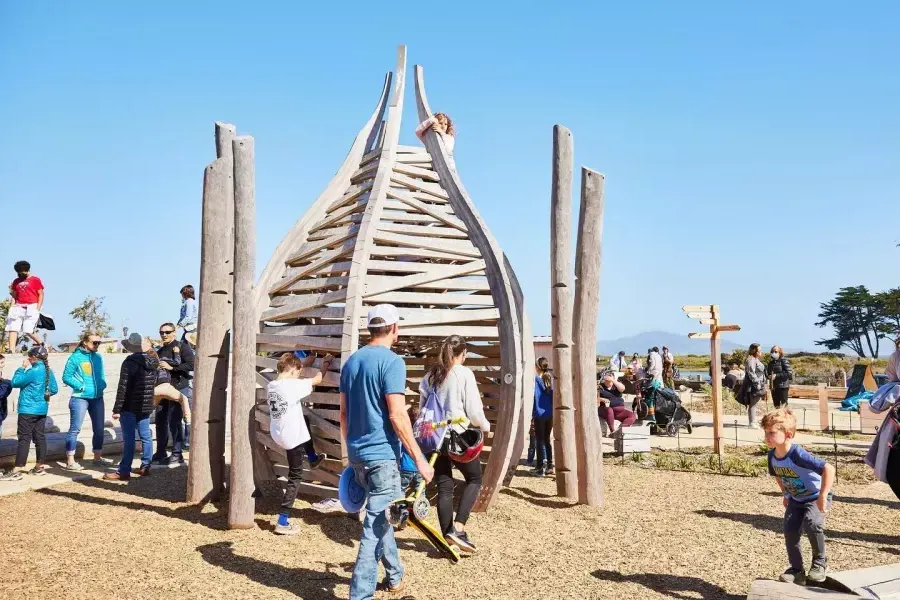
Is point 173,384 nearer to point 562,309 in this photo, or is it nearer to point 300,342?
point 300,342

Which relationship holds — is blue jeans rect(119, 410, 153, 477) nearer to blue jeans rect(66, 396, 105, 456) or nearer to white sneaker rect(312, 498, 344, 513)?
blue jeans rect(66, 396, 105, 456)

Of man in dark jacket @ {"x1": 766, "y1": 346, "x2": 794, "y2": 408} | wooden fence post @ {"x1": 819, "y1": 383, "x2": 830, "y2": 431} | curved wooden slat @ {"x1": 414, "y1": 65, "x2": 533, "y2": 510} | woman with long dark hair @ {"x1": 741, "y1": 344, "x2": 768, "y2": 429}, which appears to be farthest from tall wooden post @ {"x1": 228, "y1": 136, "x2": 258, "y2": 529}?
wooden fence post @ {"x1": 819, "y1": 383, "x2": 830, "y2": 431}

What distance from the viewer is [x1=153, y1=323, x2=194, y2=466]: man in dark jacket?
8.95 metres

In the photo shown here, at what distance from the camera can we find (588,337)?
7340mm

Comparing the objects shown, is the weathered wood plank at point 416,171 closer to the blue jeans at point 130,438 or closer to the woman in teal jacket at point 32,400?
the blue jeans at point 130,438

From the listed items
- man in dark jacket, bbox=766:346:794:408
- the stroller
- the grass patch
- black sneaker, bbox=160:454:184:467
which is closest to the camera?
the grass patch

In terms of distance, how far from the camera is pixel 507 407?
6777 mm

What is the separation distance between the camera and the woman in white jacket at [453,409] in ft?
18.2

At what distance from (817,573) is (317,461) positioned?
4007 mm

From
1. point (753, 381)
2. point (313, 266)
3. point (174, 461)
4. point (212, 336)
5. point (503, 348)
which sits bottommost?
point (174, 461)

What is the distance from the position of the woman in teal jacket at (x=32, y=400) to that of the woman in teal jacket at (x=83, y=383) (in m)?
0.24

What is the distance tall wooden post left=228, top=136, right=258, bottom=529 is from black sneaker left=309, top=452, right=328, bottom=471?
1.75ft

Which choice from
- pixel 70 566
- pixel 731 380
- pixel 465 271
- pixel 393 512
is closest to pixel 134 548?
pixel 70 566

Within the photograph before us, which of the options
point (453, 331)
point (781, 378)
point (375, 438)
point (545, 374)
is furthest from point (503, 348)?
point (781, 378)
